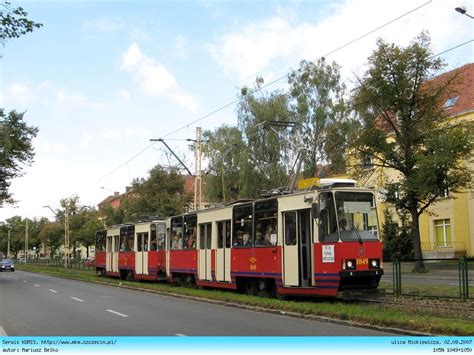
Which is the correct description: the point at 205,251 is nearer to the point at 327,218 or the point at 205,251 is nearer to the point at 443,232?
the point at 327,218

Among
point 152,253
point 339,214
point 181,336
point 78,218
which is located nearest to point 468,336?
point 181,336

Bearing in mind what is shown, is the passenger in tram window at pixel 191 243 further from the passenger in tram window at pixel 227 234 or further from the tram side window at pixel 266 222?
the tram side window at pixel 266 222

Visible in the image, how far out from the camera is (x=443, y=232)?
41.5 metres

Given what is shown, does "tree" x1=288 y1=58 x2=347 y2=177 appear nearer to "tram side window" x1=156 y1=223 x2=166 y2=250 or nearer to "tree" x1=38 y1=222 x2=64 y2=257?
"tram side window" x1=156 y1=223 x2=166 y2=250

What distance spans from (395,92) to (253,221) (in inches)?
587

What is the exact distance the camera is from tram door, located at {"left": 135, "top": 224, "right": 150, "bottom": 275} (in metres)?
28.3

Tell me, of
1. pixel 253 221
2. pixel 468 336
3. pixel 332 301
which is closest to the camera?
pixel 468 336

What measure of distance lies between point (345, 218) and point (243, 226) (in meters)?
4.75

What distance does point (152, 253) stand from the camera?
27.4m

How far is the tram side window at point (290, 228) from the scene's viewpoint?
622 inches

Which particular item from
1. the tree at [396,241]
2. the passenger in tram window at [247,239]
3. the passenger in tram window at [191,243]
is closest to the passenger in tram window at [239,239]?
the passenger in tram window at [247,239]

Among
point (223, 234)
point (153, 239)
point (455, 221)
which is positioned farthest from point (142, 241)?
point (455, 221)

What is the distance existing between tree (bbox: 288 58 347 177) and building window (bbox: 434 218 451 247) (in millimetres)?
10163

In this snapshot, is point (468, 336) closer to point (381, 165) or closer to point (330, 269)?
point (330, 269)
